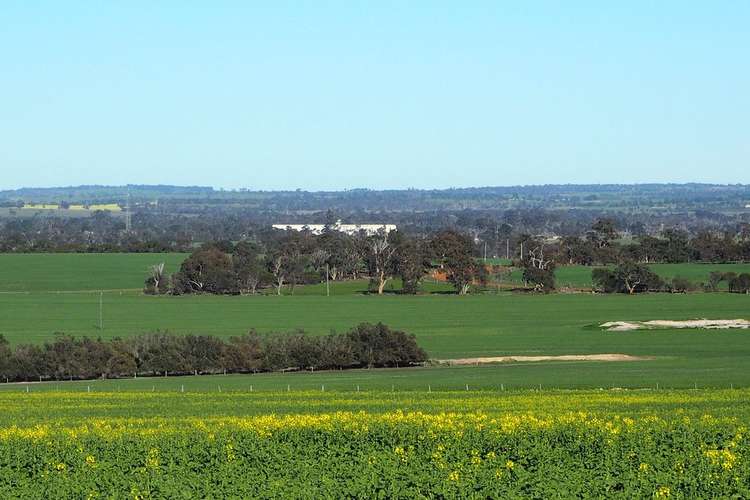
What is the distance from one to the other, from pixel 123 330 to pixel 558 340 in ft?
97.7

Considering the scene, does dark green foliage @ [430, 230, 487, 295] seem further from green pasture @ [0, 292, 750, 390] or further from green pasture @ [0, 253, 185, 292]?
green pasture @ [0, 253, 185, 292]

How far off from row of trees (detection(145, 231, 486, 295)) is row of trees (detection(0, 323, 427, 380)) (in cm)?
5901

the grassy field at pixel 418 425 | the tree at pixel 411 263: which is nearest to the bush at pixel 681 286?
the tree at pixel 411 263

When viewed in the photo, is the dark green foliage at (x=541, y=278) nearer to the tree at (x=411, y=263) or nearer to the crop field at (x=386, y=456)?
the tree at (x=411, y=263)

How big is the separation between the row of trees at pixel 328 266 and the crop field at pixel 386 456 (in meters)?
90.2

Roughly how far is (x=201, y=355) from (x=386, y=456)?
3945 centimetres

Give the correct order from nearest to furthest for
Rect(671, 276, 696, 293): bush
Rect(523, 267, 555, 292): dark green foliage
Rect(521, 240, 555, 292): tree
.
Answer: Rect(671, 276, 696, 293): bush → Rect(523, 267, 555, 292): dark green foliage → Rect(521, 240, 555, 292): tree

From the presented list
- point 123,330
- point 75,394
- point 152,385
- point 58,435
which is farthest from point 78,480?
point 123,330

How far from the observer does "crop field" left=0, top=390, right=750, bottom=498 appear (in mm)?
26672

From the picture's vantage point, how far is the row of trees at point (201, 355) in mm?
65938

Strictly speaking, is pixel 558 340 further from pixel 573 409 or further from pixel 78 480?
pixel 78 480

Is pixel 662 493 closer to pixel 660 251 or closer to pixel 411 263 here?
pixel 411 263

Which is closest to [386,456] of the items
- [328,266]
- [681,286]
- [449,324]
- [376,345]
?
[376,345]

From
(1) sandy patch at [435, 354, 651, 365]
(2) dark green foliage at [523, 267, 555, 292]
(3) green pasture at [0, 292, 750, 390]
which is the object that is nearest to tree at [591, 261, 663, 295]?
(2) dark green foliage at [523, 267, 555, 292]
